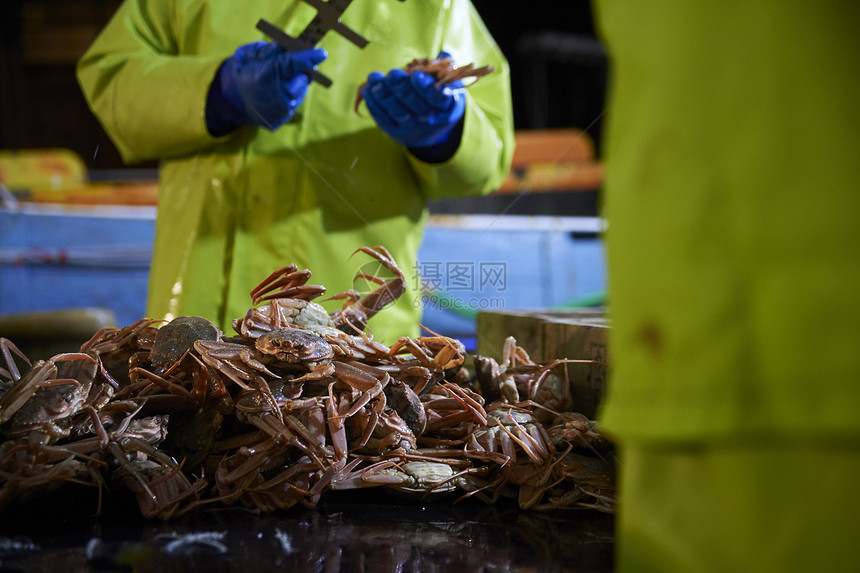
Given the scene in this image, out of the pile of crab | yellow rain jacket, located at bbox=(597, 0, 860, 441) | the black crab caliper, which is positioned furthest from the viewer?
the black crab caliper

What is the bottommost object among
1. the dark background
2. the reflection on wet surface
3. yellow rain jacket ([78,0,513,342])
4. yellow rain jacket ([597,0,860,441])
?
the reflection on wet surface

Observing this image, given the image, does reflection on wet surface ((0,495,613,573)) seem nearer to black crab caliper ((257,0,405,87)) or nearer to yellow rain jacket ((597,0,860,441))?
yellow rain jacket ((597,0,860,441))

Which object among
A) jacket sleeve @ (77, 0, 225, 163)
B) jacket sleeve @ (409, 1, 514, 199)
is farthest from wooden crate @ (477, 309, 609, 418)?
jacket sleeve @ (77, 0, 225, 163)

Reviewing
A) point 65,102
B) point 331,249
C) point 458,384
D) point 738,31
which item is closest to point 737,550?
point 738,31

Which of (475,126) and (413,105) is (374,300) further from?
(475,126)

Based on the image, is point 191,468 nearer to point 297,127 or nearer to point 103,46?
point 297,127

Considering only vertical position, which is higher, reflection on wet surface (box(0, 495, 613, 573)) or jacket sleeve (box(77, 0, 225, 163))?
jacket sleeve (box(77, 0, 225, 163))

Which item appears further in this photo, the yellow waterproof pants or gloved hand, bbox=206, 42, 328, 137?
gloved hand, bbox=206, 42, 328, 137
